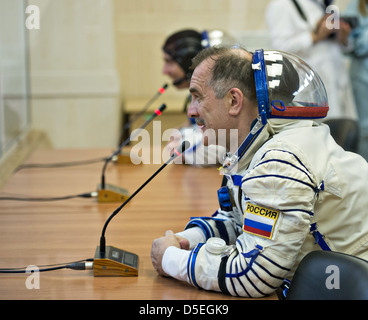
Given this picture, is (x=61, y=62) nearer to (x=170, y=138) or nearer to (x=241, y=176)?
(x=170, y=138)

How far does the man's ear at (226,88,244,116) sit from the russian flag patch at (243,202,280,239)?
0.24 meters

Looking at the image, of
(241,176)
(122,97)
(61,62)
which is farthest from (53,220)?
(122,97)

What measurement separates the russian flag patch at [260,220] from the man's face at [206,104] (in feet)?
0.82

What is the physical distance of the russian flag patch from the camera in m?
1.19

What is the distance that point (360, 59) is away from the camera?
372 cm

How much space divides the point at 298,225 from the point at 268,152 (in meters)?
0.17

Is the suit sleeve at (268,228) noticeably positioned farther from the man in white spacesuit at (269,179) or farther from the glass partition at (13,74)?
the glass partition at (13,74)

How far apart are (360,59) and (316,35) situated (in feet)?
1.62

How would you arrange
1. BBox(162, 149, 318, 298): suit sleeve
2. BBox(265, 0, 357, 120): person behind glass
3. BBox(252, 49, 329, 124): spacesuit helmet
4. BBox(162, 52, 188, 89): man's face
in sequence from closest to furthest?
BBox(162, 149, 318, 298): suit sleeve
BBox(252, 49, 329, 124): spacesuit helmet
BBox(162, 52, 188, 89): man's face
BBox(265, 0, 357, 120): person behind glass

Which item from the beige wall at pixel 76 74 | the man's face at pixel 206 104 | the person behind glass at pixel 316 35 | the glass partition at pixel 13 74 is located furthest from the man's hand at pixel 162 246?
the beige wall at pixel 76 74

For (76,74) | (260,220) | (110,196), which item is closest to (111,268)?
(260,220)

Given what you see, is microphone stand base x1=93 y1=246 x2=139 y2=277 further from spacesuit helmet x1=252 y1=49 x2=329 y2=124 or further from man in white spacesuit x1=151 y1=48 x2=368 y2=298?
spacesuit helmet x1=252 y1=49 x2=329 y2=124

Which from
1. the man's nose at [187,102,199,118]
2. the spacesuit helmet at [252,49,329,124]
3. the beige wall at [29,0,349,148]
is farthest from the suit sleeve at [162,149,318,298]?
the beige wall at [29,0,349,148]

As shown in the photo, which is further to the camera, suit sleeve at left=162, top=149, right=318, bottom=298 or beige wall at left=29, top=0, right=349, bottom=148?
beige wall at left=29, top=0, right=349, bottom=148
